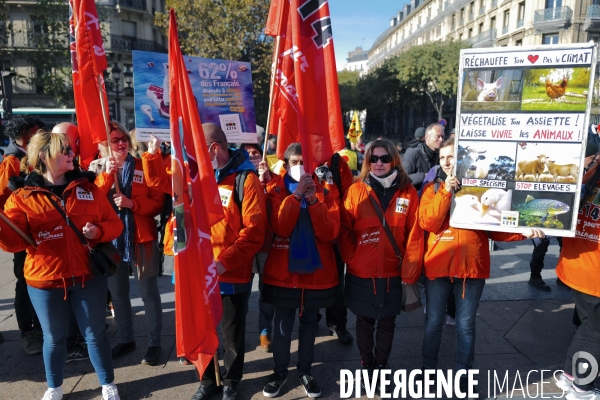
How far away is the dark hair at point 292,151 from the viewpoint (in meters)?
3.38

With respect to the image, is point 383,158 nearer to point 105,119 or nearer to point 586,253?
point 586,253

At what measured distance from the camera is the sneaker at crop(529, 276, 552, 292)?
18.1 ft

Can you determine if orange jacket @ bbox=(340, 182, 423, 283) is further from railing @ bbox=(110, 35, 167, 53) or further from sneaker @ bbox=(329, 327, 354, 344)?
railing @ bbox=(110, 35, 167, 53)

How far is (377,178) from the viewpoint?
3418mm

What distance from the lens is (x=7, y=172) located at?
152 inches

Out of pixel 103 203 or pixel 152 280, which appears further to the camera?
pixel 152 280

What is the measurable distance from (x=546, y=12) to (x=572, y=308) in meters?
40.6

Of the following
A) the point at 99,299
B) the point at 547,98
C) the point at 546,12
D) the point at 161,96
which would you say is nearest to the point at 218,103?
the point at 161,96

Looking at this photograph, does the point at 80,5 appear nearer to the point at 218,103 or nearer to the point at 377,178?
the point at 218,103

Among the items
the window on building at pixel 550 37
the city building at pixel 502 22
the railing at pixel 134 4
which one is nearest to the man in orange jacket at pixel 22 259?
the city building at pixel 502 22

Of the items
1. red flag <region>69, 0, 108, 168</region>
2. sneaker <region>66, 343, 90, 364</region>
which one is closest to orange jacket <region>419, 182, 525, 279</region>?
red flag <region>69, 0, 108, 168</region>

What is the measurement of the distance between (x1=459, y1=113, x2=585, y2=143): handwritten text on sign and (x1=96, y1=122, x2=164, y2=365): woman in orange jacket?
263cm

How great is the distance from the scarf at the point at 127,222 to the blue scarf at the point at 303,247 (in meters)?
1.49

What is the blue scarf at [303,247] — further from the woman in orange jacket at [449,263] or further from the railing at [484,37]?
the railing at [484,37]
